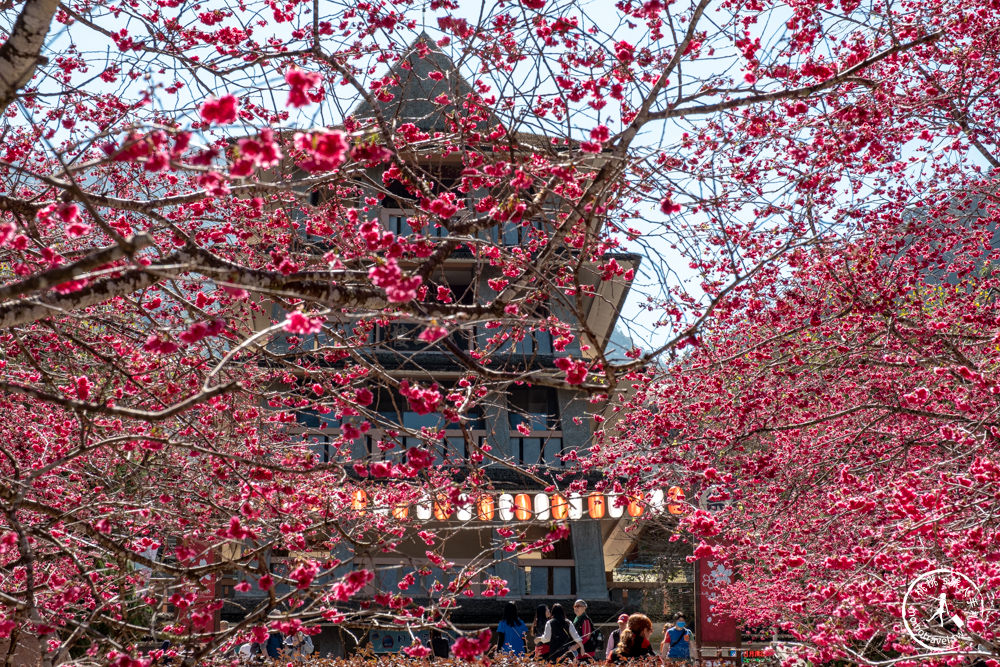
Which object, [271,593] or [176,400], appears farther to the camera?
[176,400]

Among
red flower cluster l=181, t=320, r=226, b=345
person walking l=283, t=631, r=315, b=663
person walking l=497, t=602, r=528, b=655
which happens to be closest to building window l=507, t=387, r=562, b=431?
person walking l=497, t=602, r=528, b=655

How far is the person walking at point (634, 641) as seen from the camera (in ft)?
29.5

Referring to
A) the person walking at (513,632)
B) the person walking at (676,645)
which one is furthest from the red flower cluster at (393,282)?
the person walking at (676,645)

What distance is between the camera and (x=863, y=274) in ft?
26.9

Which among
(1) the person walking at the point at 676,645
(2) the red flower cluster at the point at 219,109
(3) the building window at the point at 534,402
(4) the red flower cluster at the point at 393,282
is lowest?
(1) the person walking at the point at 676,645

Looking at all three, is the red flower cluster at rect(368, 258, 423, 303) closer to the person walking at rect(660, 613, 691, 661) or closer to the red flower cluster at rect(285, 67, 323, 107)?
the red flower cluster at rect(285, 67, 323, 107)

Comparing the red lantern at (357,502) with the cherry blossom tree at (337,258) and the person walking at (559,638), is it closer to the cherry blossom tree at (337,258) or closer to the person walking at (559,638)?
the cherry blossom tree at (337,258)

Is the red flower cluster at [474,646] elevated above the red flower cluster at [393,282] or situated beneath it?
situated beneath

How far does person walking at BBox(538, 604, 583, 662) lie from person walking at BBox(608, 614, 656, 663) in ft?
2.39

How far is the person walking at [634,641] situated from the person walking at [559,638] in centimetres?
73

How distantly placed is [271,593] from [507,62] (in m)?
3.32

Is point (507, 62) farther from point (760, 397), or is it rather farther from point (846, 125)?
point (760, 397)

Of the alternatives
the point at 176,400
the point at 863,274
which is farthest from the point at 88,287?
the point at 863,274

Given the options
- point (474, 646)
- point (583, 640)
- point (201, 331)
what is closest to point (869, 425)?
point (474, 646)
